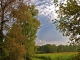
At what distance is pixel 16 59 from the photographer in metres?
25.7

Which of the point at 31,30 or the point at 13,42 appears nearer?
the point at 13,42

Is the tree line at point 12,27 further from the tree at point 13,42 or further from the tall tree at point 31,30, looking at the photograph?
the tall tree at point 31,30

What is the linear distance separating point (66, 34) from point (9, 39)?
11.1 metres

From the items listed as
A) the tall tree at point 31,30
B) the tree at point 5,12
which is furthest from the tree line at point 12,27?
the tall tree at point 31,30

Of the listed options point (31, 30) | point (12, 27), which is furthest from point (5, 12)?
point (31, 30)

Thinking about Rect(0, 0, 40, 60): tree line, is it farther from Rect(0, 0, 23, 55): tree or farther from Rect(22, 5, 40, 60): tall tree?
Rect(22, 5, 40, 60): tall tree

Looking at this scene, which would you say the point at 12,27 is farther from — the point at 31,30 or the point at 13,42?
the point at 31,30

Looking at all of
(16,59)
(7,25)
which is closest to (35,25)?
(16,59)

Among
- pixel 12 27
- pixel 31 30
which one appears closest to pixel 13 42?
pixel 12 27

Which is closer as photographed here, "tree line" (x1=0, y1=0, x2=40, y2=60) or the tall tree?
"tree line" (x1=0, y1=0, x2=40, y2=60)

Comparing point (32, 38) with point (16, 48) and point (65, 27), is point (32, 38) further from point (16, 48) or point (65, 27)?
point (65, 27)

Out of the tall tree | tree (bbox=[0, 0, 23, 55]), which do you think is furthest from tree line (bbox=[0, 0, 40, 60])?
the tall tree

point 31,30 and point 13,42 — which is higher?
point 31,30

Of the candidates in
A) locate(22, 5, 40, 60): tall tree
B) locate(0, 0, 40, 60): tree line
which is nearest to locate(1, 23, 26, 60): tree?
locate(0, 0, 40, 60): tree line
